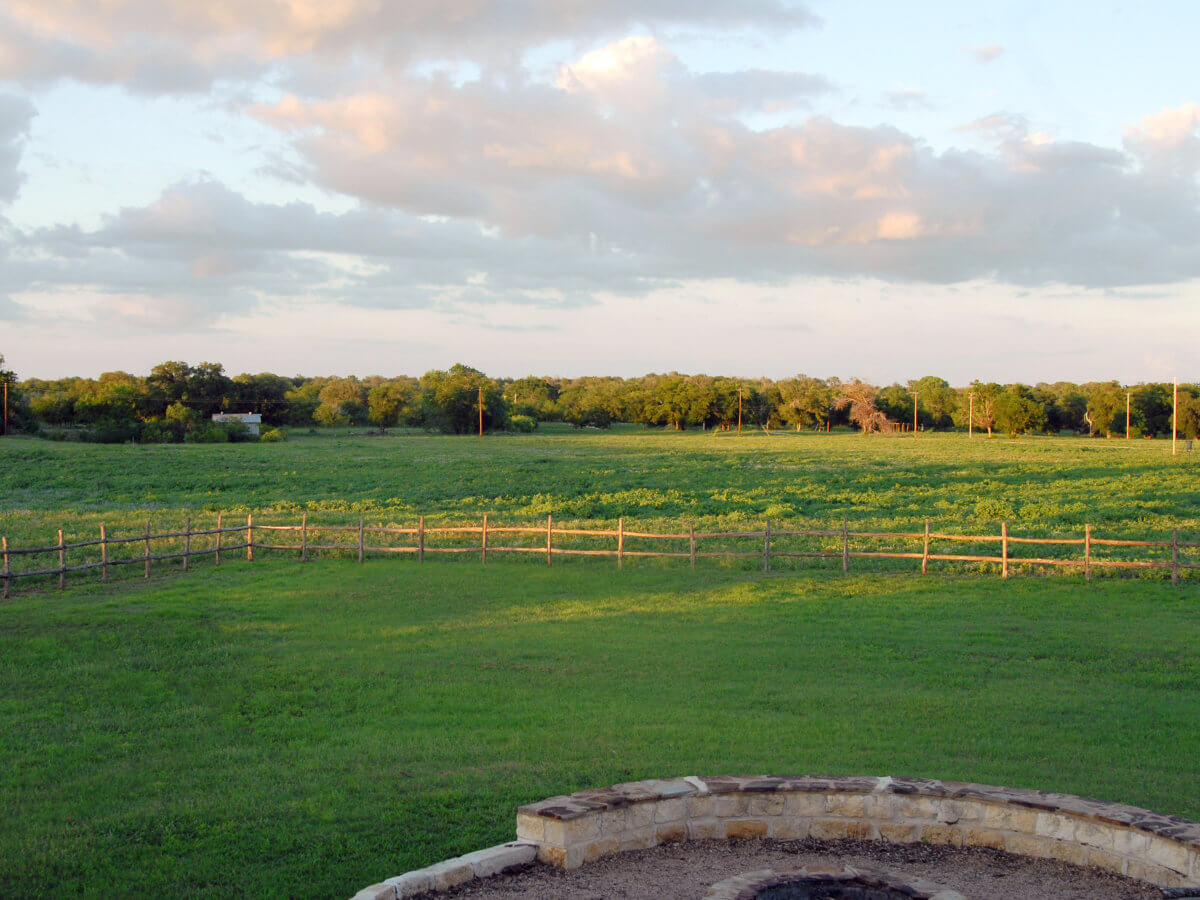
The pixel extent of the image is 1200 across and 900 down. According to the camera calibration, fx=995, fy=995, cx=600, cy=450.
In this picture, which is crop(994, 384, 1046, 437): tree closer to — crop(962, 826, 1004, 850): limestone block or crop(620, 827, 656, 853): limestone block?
crop(962, 826, 1004, 850): limestone block

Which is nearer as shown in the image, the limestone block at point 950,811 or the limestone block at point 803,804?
the limestone block at point 950,811

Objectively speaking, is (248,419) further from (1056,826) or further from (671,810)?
(1056,826)

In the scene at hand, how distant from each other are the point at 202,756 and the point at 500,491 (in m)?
33.6

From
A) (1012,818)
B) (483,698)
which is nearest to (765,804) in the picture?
(1012,818)

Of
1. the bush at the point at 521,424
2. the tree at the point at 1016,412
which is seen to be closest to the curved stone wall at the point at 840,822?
the bush at the point at 521,424

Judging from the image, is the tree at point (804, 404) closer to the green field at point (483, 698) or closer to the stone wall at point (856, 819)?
the green field at point (483, 698)

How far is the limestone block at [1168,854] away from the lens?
260 inches

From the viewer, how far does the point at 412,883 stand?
6.46 m

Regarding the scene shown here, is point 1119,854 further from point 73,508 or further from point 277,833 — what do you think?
point 73,508

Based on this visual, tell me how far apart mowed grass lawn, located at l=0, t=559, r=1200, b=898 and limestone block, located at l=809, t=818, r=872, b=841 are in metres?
1.87

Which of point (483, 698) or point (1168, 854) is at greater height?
point (1168, 854)

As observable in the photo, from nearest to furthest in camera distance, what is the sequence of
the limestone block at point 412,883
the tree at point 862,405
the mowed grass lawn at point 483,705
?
1. the limestone block at point 412,883
2. the mowed grass lawn at point 483,705
3. the tree at point 862,405

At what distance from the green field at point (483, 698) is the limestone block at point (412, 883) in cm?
103

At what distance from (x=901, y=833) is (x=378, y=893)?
3899mm
